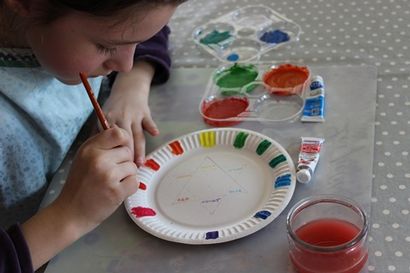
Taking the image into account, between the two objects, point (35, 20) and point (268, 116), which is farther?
point (268, 116)

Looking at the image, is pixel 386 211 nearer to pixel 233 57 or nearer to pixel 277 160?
pixel 277 160

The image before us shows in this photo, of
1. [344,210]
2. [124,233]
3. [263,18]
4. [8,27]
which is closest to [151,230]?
[124,233]

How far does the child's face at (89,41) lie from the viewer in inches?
27.2

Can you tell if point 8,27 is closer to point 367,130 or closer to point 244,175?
point 244,175

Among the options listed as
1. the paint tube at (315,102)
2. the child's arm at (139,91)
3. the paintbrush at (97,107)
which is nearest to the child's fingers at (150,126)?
the child's arm at (139,91)

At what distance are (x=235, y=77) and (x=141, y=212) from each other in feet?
1.01

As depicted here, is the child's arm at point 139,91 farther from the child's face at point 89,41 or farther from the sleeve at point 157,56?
the child's face at point 89,41

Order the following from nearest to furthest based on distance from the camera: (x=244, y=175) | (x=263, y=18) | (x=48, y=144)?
(x=244, y=175)
(x=48, y=144)
(x=263, y=18)

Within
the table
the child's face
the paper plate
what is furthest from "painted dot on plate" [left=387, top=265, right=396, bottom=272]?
the child's face

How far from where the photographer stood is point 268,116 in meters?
0.87

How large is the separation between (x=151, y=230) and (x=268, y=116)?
26cm

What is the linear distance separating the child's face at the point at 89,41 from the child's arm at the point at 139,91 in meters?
0.11

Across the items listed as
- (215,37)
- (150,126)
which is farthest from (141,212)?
(215,37)

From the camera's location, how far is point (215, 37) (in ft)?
3.54
